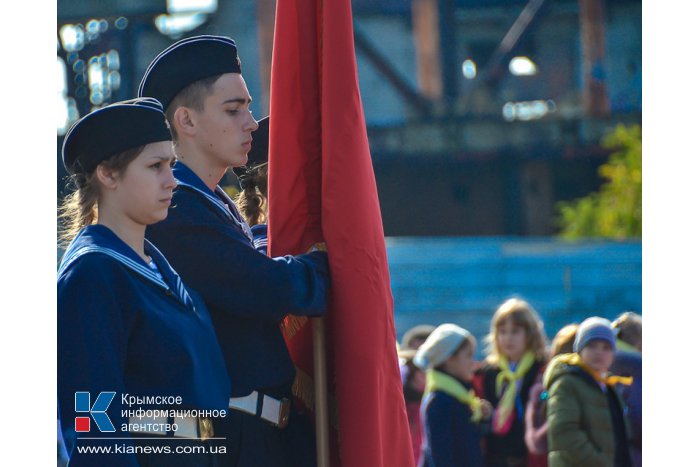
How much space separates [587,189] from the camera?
52.2 ft

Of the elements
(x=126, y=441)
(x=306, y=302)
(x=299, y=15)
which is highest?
(x=299, y=15)

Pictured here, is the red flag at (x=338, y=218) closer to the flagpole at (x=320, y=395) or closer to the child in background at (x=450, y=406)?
the flagpole at (x=320, y=395)

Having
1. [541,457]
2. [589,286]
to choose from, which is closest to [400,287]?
[589,286]

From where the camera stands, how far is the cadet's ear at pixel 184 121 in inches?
117

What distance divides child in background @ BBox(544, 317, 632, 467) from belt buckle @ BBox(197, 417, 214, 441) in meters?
2.15

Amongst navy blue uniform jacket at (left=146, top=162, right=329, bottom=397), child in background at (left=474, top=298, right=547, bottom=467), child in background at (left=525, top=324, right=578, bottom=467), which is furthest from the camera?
child in background at (left=474, top=298, right=547, bottom=467)

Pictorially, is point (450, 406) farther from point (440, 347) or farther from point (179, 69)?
point (179, 69)

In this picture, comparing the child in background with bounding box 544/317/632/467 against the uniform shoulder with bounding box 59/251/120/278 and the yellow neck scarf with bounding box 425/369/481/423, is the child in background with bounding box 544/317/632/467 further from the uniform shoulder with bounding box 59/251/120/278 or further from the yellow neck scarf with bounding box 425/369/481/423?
the uniform shoulder with bounding box 59/251/120/278

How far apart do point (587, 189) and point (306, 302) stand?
44.3 feet

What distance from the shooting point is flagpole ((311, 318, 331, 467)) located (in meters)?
2.89

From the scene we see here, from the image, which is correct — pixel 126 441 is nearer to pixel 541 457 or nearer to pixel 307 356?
pixel 307 356

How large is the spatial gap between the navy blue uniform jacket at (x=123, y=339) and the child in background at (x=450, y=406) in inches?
84.3

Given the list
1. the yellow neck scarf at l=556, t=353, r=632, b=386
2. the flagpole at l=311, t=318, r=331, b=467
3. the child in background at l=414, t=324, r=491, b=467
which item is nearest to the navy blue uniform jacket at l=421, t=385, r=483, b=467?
the child in background at l=414, t=324, r=491, b=467
